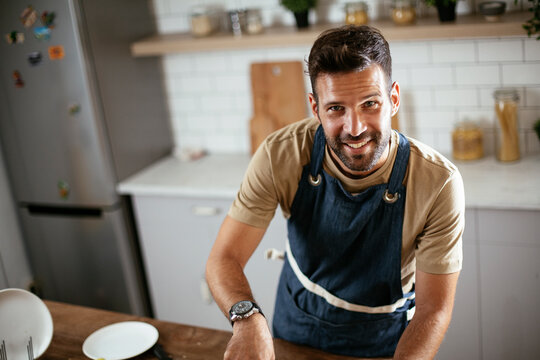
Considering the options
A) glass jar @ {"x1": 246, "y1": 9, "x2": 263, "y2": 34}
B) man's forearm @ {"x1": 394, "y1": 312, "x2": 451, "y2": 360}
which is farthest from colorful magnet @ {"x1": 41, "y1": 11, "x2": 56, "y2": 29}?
man's forearm @ {"x1": 394, "y1": 312, "x2": 451, "y2": 360}

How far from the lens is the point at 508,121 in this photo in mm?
2949

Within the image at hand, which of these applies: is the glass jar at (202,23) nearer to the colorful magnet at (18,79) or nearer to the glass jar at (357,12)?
the glass jar at (357,12)

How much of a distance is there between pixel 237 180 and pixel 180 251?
1.74ft

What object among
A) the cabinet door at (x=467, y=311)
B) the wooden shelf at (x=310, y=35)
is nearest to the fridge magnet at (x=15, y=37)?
the wooden shelf at (x=310, y=35)

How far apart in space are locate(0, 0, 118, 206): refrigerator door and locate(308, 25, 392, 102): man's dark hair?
5.99 feet

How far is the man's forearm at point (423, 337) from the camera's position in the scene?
1603 millimetres

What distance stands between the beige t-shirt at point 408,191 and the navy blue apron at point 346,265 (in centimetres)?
3

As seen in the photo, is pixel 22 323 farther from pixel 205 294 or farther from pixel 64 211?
pixel 64 211

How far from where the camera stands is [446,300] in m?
1.68

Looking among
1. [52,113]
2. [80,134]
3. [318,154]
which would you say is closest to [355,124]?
[318,154]

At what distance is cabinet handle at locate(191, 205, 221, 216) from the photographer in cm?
317

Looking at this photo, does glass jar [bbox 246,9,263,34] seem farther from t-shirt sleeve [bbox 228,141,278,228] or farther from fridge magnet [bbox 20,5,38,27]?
t-shirt sleeve [bbox 228,141,278,228]

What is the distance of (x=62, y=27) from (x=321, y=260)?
195cm

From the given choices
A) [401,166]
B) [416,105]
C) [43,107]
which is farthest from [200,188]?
[401,166]
